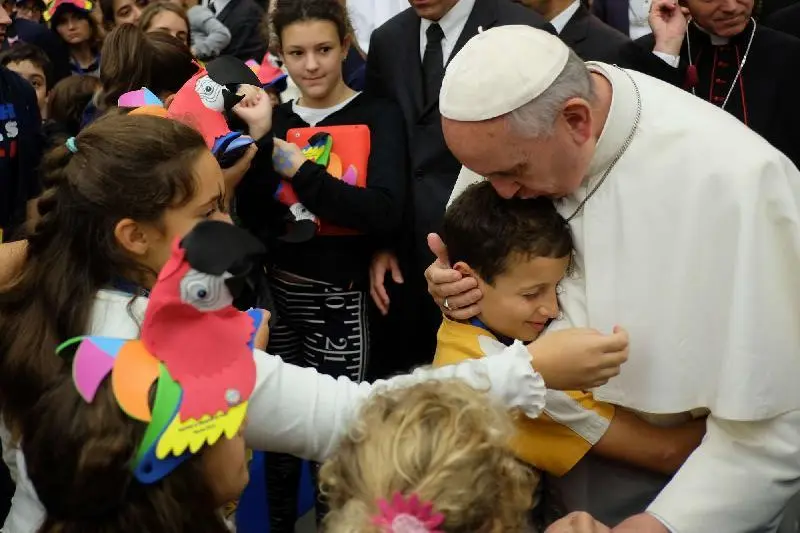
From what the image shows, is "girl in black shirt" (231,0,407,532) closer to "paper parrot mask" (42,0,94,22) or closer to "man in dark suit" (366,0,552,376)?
"man in dark suit" (366,0,552,376)

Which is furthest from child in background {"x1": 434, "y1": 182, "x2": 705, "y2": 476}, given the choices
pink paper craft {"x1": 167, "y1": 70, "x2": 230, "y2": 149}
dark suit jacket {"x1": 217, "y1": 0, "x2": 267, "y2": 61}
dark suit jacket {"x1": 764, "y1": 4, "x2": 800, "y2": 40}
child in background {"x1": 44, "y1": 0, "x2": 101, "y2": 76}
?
child in background {"x1": 44, "y1": 0, "x2": 101, "y2": 76}

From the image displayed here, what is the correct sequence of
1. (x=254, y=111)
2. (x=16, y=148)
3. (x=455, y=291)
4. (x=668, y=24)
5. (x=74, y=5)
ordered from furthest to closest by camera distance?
(x=74, y=5), (x=16, y=148), (x=668, y=24), (x=254, y=111), (x=455, y=291)

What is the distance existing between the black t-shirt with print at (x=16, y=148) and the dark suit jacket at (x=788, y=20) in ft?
11.5

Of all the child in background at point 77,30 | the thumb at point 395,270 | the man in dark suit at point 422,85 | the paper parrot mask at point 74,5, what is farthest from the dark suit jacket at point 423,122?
the paper parrot mask at point 74,5

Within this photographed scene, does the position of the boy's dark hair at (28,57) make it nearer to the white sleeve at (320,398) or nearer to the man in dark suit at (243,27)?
the man in dark suit at (243,27)

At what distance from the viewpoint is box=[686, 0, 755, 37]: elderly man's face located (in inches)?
137

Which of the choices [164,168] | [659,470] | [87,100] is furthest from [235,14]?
[659,470]

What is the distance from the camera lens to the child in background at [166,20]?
4.54 m

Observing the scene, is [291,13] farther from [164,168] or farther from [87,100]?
[164,168]

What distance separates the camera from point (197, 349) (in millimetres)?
1573

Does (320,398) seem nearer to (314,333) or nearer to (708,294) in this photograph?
Result: (708,294)

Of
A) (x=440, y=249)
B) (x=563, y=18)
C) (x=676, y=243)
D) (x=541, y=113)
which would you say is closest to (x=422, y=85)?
(x=563, y=18)

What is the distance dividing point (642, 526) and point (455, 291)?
0.70 meters

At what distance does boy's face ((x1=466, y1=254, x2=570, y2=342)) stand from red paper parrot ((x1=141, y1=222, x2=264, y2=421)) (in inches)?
29.0
